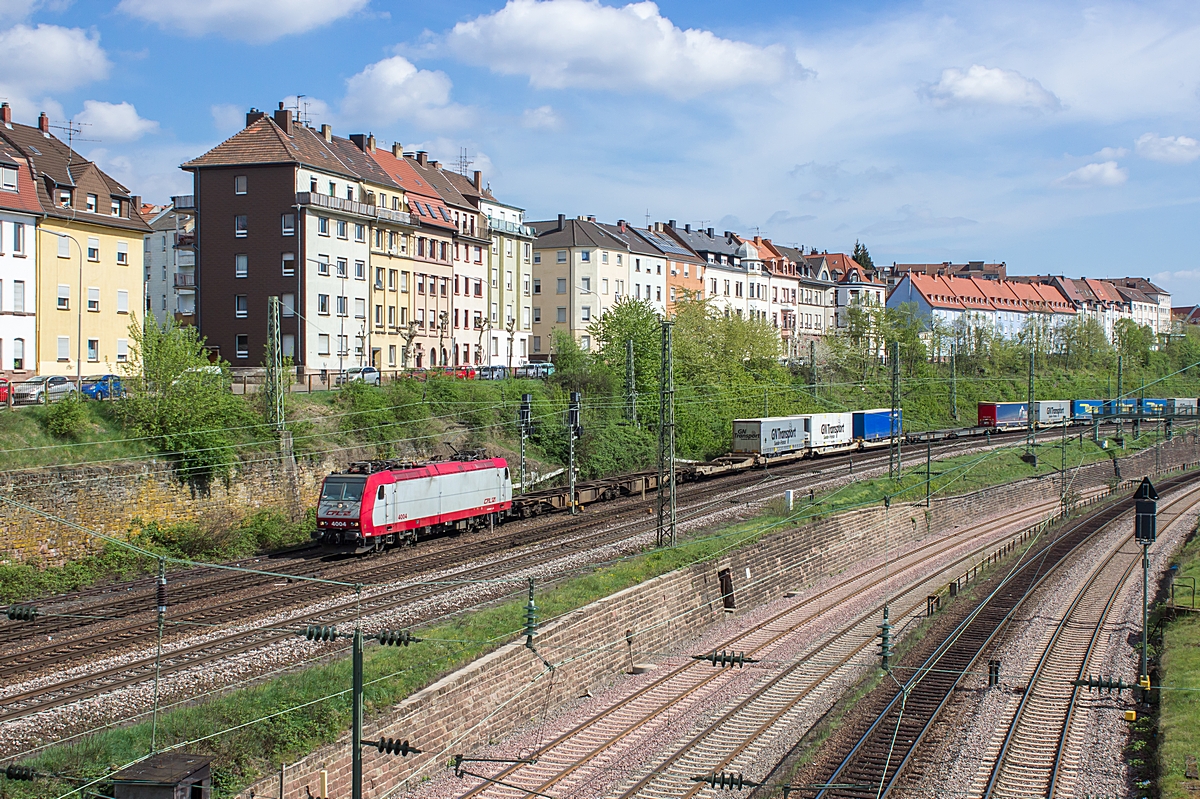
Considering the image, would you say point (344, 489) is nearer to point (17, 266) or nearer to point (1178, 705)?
point (1178, 705)

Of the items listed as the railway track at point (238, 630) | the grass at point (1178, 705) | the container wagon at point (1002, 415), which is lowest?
the grass at point (1178, 705)

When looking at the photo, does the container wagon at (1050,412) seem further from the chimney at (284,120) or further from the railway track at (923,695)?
the chimney at (284,120)

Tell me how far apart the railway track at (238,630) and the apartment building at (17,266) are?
79.5 feet

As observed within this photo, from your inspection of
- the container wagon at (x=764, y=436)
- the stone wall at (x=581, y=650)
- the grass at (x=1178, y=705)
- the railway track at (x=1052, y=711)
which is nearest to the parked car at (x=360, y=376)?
the stone wall at (x=581, y=650)

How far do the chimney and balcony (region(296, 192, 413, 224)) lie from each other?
17.6 feet

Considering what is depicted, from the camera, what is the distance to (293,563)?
31.4 metres

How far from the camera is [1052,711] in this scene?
22.6 m

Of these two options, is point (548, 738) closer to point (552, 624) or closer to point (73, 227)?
Answer: point (552, 624)

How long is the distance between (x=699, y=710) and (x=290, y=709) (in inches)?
362

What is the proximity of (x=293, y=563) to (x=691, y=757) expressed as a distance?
16.5 m

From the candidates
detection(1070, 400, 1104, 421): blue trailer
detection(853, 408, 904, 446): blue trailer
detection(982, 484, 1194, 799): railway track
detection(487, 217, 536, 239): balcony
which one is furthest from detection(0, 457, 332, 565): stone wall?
detection(1070, 400, 1104, 421): blue trailer

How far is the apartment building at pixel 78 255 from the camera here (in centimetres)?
4703

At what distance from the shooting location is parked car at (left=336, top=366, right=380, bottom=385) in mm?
45938

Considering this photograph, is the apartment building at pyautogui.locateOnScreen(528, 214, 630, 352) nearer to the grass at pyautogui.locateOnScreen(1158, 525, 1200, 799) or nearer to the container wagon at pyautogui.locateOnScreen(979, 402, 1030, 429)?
Answer: the container wagon at pyautogui.locateOnScreen(979, 402, 1030, 429)
